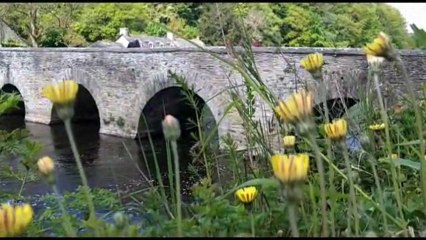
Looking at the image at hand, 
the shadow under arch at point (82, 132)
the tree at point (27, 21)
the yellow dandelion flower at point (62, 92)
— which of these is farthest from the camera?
the tree at point (27, 21)

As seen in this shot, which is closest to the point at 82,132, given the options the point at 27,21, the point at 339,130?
the point at 27,21

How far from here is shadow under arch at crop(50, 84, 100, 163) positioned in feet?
39.9

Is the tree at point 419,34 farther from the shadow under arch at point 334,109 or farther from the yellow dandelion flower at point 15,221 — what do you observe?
the yellow dandelion flower at point 15,221

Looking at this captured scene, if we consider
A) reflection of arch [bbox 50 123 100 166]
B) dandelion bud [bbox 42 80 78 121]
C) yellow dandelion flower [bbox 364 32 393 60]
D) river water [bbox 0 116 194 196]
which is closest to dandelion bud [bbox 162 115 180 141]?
dandelion bud [bbox 42 80 78 121]

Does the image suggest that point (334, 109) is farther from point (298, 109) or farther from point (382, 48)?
point (298, 109)

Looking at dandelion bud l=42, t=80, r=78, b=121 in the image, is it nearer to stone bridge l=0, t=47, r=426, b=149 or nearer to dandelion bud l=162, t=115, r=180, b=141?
dandelion bud l=162, t=115, r=180, b=141

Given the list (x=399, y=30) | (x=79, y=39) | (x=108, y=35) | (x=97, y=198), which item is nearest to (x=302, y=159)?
(x=97, y=198)

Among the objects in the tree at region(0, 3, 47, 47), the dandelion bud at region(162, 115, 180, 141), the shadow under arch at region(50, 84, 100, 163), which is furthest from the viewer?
the tree at region(0, 3, 47, 47)

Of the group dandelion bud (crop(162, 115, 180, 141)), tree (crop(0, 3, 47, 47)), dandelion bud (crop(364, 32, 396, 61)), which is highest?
tree (crop(0, 3, 47, 47))

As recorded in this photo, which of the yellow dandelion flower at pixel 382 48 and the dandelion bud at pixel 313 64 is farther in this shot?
the dandelion bud at pixel 313 64

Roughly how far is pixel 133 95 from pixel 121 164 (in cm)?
428

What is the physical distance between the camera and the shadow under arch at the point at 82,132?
12.2 metres

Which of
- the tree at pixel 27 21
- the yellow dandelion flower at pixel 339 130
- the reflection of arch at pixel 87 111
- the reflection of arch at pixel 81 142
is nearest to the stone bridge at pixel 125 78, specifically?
the reflection of arch at pixel 87 111

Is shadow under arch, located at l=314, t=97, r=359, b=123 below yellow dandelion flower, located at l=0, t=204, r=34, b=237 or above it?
below
